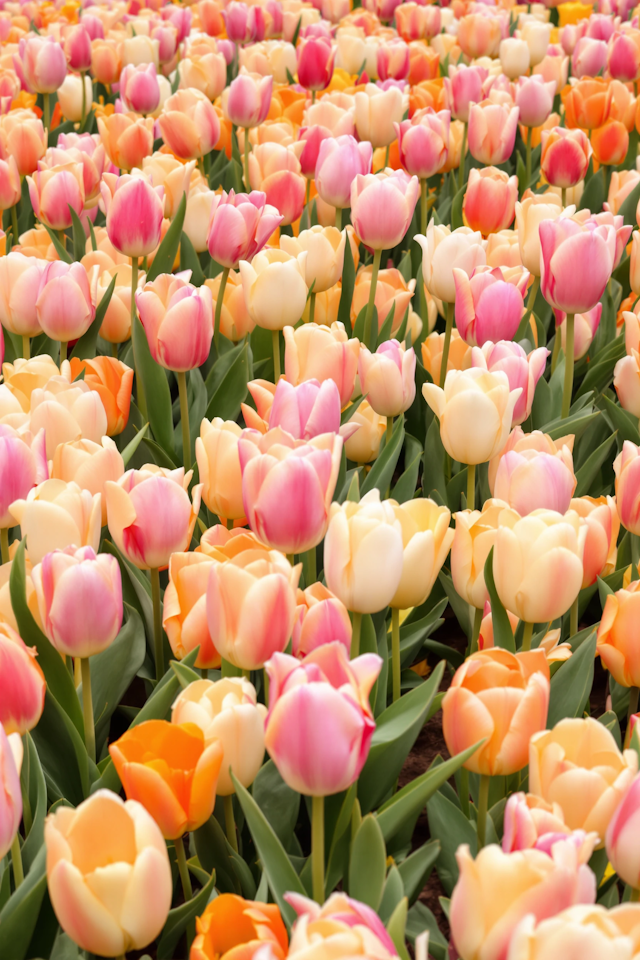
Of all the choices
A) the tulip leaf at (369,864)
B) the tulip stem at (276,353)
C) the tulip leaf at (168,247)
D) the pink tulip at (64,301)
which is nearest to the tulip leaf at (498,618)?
the tulip leaf at (369,864)

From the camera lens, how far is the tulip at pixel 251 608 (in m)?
0.90

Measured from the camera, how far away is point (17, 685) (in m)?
0.91

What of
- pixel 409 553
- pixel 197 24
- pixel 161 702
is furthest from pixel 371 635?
pixel 197 24

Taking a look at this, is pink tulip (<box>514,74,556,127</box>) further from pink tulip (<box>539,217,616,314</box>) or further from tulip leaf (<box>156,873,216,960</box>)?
tulip leaf (<box>156,873,216,960</box>)

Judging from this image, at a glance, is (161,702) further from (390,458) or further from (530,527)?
(390,458)

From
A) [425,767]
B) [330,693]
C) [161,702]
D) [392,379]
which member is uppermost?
[330,693]

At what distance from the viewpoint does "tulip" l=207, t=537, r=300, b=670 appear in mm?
898

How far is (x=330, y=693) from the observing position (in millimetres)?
729

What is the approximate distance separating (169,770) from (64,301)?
99 centimetres

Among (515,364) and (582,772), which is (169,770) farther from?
(515,364)

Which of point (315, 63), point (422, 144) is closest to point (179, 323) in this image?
point (422, 144)

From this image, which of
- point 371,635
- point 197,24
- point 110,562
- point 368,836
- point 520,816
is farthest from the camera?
point 197,24

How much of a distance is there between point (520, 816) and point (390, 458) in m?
0.81

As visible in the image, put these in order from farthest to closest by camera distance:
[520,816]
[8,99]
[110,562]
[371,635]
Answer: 1. [8,99]
2. [371,635]
3. [110,562]
4. [520,816]
